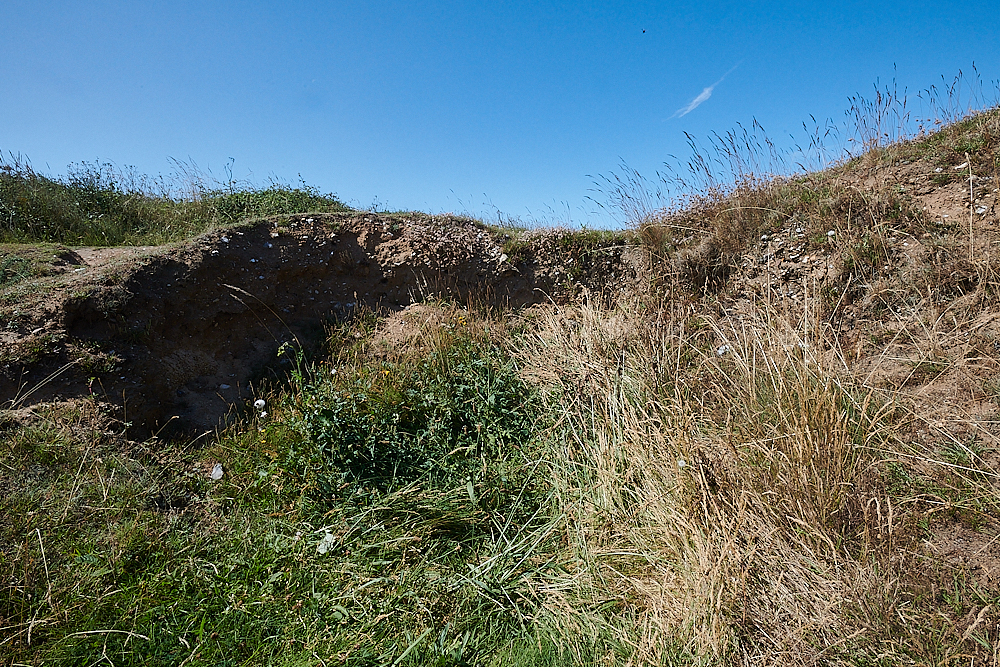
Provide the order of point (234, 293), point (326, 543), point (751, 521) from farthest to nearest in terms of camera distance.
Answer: point (234, 293)
point (326, 543)
point (751, 521)

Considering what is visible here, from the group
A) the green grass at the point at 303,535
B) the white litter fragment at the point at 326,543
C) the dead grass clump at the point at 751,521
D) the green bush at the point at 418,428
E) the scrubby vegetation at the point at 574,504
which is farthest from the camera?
the green bush at the point at 418,428

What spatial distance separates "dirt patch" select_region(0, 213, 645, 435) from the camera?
391cm

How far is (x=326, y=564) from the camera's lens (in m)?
2.98

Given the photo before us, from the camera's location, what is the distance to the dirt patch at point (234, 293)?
391 centimetres

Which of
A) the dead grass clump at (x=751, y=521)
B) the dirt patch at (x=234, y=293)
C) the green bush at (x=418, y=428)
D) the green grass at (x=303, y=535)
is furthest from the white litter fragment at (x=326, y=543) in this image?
the dirt patch at (x=234, y=293)

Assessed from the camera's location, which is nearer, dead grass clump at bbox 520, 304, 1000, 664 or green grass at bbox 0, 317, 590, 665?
dead grass clump at bbox 520, 304, 1000, 664

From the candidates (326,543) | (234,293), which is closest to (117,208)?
(234,293)

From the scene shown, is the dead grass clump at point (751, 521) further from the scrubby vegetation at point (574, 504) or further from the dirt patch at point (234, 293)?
the dirt patch at point (234, 293)

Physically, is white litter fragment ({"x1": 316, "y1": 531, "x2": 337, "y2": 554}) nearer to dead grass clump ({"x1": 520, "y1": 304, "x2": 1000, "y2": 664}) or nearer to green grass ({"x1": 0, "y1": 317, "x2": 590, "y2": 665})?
green grass ({"x1": 0, "y1": 317, "x2": 590, "y2": 665})

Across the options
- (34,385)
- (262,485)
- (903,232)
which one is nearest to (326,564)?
(262,485)

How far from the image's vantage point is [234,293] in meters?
5.07

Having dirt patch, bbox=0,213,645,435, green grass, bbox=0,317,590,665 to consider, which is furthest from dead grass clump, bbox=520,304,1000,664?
dirt patch, bbox=0,213,645,435


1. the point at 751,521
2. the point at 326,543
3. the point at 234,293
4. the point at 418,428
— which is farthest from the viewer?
the point at 234,293

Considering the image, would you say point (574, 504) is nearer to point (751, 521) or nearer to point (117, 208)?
point (751, 521)
